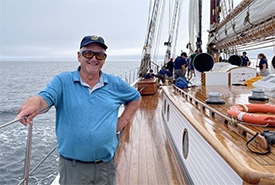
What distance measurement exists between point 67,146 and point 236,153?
1.00 meters

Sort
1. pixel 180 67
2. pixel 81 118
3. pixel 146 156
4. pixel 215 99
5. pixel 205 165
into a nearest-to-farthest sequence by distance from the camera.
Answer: pixel 81 118 → pixel 205 165 → pixel 215 99 → pixel 146 156 → pixel 180 67

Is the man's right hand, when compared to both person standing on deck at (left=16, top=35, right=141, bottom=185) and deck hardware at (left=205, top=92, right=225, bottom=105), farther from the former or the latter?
deck hardware at (left=205, top=92, right=225, bottom=105)

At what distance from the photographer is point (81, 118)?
147 cm

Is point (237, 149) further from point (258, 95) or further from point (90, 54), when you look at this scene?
point (258, 95)

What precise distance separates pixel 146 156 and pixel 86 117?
2289 mm

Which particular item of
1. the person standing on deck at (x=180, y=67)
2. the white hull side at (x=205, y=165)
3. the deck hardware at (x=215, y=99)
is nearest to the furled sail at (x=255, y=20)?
the deck hardware at (x=215, y=99)

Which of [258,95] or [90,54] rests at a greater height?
[90,54]

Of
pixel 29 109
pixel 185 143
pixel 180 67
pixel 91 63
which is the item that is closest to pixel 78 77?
pixel 91 63

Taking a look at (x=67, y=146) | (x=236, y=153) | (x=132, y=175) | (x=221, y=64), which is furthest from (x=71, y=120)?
(x=221, y=64)

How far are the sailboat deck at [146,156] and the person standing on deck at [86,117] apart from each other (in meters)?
1.34

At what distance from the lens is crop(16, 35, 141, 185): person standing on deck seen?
147 cm

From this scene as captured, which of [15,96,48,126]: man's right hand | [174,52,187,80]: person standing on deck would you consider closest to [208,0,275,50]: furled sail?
[15,96,48,126]: man's right hand

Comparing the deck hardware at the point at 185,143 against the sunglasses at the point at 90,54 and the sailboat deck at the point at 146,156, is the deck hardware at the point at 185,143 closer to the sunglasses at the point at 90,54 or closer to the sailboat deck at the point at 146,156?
the sailboat deck at the point at 146,156

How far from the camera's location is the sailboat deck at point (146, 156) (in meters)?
2.93
